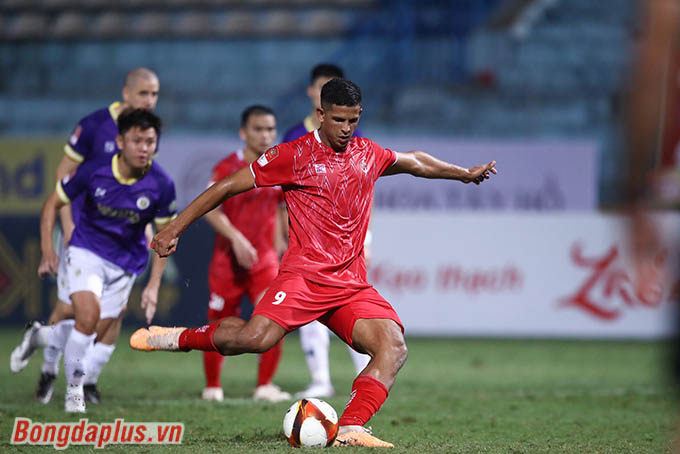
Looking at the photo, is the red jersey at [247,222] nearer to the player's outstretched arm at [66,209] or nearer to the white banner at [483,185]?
the player's outstretched arm at [66,209]

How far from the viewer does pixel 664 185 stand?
87.4 inches

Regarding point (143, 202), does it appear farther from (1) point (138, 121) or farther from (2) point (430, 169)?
(2) point (430, 169)

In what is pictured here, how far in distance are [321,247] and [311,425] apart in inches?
37.5

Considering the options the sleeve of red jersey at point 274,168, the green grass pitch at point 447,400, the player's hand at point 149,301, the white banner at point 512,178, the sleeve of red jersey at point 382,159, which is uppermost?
the white banner at point 512,178

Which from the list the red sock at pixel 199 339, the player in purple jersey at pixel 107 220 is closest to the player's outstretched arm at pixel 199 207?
the red sock at pixel 199 339

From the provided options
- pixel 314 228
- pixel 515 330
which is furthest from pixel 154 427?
pixel 515 330

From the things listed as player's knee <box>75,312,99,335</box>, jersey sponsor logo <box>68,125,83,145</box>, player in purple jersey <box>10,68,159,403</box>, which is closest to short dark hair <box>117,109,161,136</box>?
player in purple jersey <box>10,68,159,403</box>

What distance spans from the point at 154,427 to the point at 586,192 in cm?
959

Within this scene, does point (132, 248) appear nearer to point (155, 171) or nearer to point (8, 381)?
point (155, 171)

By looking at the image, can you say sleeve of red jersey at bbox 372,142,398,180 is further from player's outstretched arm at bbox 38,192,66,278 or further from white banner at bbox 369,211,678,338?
white banner at bbox 369,211,678,338

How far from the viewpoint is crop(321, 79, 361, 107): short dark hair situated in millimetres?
5109

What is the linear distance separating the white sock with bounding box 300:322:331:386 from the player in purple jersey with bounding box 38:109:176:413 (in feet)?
5.27

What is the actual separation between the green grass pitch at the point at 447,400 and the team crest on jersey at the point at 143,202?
1367 millimetres

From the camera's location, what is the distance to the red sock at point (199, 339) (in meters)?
5.21
